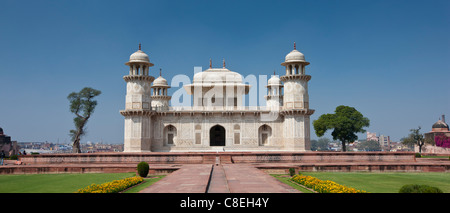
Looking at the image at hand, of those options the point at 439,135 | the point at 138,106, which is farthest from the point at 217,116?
the point at 439,135

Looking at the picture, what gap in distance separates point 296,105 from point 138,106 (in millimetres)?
14109

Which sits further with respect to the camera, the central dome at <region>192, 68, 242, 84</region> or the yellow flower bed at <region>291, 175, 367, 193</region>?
the central dome at <region>192, 68, 242, 84</region>

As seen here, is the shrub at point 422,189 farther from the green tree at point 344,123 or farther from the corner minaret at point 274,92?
the green tree at point 344,123

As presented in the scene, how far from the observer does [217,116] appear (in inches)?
1255

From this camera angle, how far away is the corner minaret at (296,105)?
28.9 meters

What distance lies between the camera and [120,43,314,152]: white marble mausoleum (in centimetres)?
2919

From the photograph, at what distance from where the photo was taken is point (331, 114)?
44219 millimetres

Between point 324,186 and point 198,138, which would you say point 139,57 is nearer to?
point 198,138

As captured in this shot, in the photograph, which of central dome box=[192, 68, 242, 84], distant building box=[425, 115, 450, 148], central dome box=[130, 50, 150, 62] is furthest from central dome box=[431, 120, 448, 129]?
central dome box=[130, 50, 150, 62]

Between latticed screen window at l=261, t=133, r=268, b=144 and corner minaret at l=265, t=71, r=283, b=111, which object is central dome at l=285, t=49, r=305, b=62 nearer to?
corner minaret at l=265, t=71, r=283, b=111

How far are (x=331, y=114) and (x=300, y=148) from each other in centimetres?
1753
